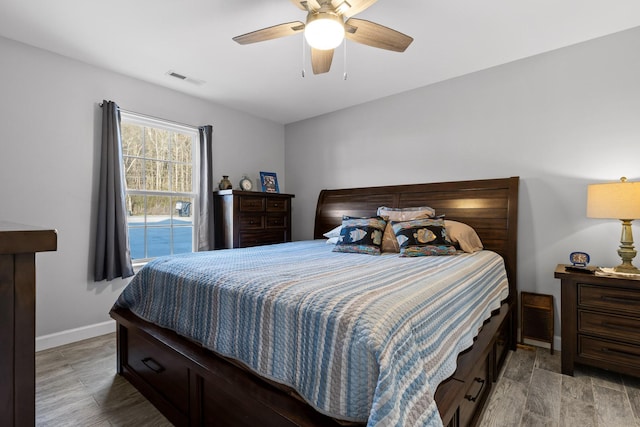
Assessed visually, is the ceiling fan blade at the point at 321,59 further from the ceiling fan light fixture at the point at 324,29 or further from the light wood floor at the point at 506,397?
the light wood floor at the point at 506,397

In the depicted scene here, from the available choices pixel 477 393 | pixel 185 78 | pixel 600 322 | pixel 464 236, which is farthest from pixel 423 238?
pixel 185 78

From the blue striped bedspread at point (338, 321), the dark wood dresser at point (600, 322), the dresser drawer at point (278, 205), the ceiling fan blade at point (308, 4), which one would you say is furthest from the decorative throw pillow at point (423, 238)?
the dresser drawer at point (278, 205)

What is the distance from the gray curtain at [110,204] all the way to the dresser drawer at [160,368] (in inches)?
47.9

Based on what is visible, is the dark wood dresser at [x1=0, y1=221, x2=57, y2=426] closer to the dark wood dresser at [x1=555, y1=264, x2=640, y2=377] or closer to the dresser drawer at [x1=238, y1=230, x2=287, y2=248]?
the dark wood dresser at [x1=555, y1=264, x2=640, y2=377]

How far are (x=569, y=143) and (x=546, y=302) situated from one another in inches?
55.6

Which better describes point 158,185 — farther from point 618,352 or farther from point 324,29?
point 618,352

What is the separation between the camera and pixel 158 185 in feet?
11.7

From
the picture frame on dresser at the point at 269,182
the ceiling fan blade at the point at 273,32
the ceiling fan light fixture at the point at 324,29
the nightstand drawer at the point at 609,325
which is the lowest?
the nightstand drawer at the point at 609,325

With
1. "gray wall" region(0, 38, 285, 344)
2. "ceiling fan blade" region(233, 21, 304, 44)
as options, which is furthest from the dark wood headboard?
"gray wall" region(0, 38, 285, 344)

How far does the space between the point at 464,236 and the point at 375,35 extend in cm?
184

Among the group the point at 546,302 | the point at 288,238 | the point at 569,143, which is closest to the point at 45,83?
the point at 288,238

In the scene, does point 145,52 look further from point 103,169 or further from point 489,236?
point 489,236

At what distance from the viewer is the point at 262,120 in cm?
465

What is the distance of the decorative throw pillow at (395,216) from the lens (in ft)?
9.45
